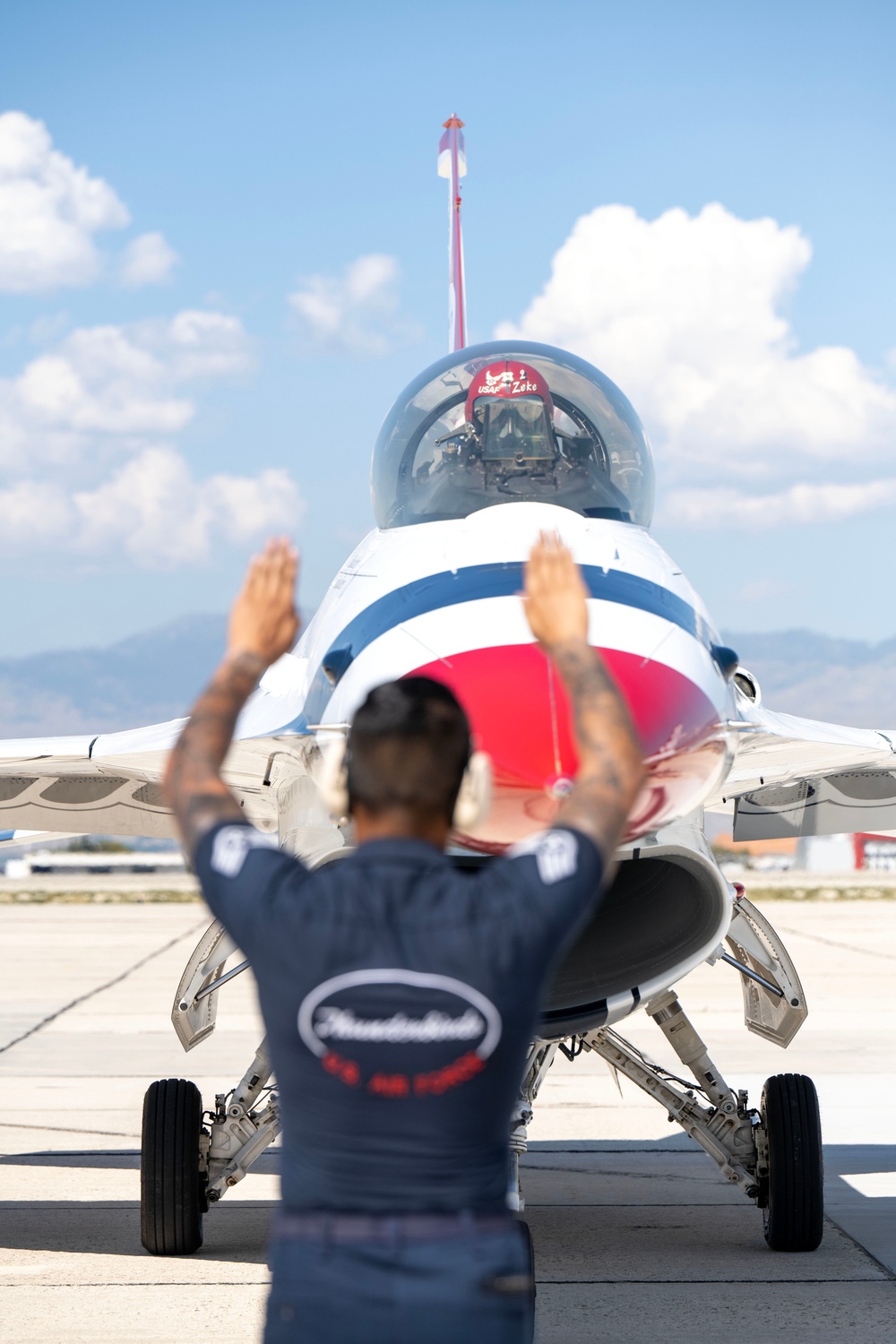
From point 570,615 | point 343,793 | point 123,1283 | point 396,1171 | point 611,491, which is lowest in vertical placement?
point 123,1283

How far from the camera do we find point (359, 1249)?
1.99m

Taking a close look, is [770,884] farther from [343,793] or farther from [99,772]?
[343,793]

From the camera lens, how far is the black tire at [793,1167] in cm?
657

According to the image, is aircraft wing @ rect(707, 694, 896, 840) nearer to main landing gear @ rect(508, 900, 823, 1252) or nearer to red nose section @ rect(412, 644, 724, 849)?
red nose section @ rect(412, 644, 724, 849)

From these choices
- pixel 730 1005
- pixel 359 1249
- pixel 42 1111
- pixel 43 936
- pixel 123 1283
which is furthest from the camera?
pixel 43 936

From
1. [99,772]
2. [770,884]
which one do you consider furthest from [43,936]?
[770,884]

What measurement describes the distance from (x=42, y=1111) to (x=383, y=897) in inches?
373

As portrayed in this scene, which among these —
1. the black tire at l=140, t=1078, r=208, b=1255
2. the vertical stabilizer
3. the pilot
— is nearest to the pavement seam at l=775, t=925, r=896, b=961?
the vertical stabilizer

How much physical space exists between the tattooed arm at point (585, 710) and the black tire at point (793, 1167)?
479cm

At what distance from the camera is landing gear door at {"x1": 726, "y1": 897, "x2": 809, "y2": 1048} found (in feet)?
22.5

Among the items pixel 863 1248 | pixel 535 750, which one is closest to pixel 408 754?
pixel 535 750

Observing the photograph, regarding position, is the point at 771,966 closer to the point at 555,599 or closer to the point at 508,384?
the point at 508,384

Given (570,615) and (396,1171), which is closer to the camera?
(396,1171)

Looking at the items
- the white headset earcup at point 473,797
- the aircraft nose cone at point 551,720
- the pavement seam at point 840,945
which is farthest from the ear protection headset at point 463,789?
the pavement seam at point 840,945
